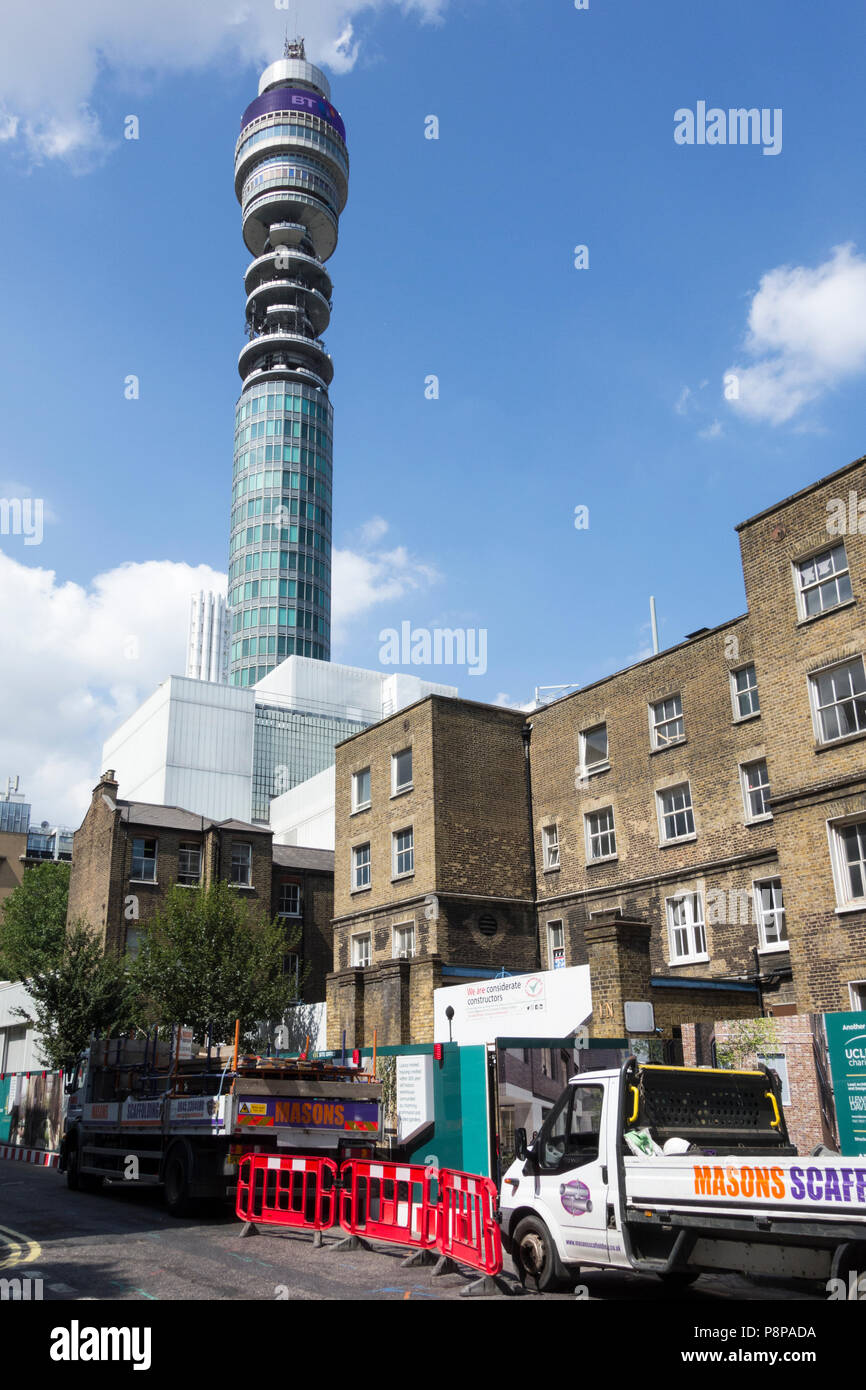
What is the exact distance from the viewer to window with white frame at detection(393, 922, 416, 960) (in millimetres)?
30469

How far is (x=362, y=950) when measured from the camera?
3322 centimetres

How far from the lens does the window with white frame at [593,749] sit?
2964cm

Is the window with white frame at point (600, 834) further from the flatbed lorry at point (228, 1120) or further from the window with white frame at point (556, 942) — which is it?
the flatbed lorry at point (228, 1120)

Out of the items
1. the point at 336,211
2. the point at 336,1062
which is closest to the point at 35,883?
the point at 336,1062

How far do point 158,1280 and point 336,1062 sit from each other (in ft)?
40.6

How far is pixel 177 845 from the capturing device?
44125 mm

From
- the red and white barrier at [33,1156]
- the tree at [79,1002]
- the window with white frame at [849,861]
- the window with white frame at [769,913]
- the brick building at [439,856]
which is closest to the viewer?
the window with white frame at [849,861]

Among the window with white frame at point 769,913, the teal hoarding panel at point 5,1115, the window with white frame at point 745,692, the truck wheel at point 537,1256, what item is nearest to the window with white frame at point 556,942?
Answer: the window with white frame at point 769,913

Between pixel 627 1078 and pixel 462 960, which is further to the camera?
pixel 462 960

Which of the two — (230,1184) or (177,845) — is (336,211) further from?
(230,1184)

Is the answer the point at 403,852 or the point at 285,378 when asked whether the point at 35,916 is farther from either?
the point at 285,378

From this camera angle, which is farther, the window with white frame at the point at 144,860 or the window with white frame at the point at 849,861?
the window with white frame at the point at 144,860

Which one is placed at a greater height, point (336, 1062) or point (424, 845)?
point (424, 845)

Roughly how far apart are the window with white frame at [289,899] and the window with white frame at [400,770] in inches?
620
